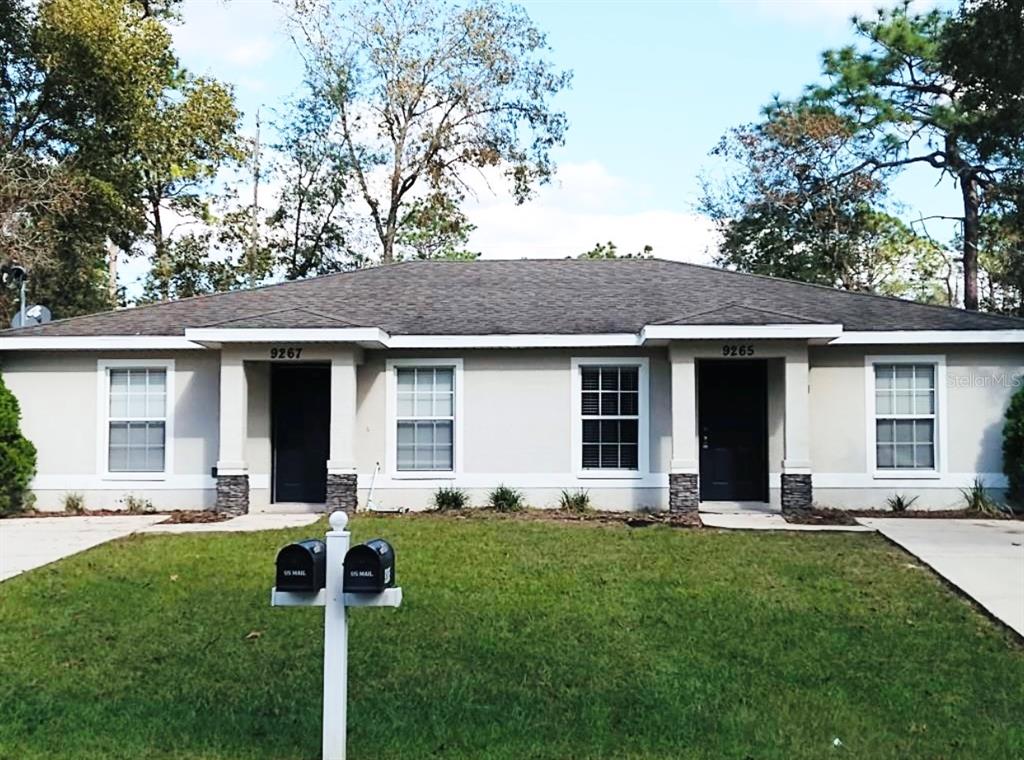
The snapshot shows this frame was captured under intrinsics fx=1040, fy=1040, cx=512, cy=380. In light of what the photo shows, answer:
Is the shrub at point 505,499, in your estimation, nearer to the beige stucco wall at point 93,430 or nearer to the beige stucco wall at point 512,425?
the beige stucco wall at point 512,425

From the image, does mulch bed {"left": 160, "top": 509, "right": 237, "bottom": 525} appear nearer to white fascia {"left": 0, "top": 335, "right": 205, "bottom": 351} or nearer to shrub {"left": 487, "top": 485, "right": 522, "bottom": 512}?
white fascia {"left": 0, "top": 335, "right": 205, "bottom": 351}

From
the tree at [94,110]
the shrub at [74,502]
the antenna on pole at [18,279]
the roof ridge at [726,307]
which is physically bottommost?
the shrub at [74,502]

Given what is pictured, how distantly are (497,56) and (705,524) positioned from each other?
24.1 m

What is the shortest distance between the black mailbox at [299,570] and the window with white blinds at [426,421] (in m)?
10.7

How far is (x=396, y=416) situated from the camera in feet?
51.3

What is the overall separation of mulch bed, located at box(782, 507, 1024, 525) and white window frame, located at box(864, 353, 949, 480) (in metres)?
0.54

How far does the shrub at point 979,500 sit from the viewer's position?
48.8ft

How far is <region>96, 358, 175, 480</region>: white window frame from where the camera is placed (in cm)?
1563

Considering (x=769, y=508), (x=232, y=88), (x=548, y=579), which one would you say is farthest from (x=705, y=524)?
(x=232, y=88)

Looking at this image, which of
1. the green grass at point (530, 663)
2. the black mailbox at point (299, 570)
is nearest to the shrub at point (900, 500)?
the green grass at point (530, 663)

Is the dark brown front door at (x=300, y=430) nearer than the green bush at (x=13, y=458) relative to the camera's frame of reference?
No

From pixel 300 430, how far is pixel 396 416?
162cm

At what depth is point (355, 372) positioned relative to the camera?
15141mm

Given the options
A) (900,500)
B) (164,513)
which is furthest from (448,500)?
(900,500)
